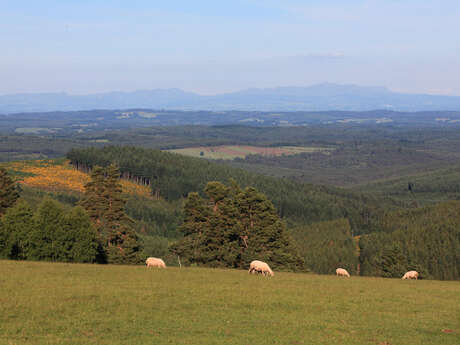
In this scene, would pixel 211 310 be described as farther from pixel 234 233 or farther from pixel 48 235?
pixel 234 233

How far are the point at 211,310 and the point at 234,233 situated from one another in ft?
105

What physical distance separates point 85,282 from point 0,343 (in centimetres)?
1521

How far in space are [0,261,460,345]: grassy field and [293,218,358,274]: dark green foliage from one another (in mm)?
53866

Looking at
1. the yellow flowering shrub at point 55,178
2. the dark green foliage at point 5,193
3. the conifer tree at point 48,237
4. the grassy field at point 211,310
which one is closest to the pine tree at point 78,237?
the conifer tree at point 48,237

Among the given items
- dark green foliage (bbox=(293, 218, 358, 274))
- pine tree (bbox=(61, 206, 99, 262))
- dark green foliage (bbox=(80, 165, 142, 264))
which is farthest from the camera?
dark green foliage (bbox=(293, 218, 358, 274))

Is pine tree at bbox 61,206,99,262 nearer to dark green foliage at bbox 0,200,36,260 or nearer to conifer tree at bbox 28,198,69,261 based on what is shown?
conifer tree at bbox 28,198,69,261

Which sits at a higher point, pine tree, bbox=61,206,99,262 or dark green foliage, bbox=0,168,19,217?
dark green foliage, bbox=0,168,19,217

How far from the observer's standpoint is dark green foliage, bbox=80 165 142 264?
6191cm

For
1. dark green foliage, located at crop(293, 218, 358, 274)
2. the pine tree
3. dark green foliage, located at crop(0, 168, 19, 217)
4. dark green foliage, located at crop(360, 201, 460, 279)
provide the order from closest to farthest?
the pine tree, dark green foliage, located at crop(0, 168, 19, 217), dark green foliage, located at crop(360, 201, 460, 279), dark green foliage, located at crop(293, 218, 358, 274)

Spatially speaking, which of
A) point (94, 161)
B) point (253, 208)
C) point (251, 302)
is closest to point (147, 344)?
point (251, 302)

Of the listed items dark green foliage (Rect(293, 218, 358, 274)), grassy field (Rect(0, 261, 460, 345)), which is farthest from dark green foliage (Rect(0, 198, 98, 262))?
dark green foliage (Rect(293, 218, 358, 274))

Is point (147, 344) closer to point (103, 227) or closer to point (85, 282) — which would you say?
point (85, 282)

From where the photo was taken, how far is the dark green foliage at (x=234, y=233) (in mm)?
60219

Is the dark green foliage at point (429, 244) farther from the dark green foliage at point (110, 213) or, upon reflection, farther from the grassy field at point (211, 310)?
the grassy field at point (211, 310)
